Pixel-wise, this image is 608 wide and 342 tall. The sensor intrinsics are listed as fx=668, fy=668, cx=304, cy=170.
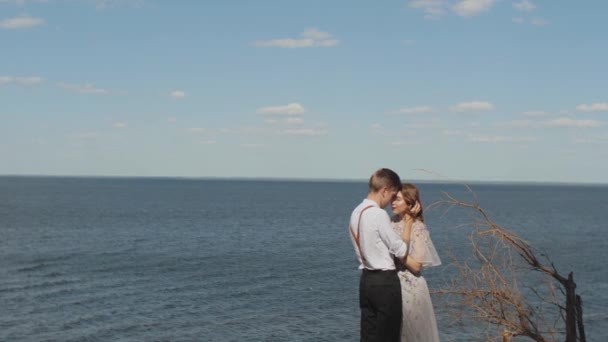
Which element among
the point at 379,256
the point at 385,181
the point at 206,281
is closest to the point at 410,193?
the point at 385,181

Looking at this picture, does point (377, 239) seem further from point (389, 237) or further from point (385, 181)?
point (385, 181)

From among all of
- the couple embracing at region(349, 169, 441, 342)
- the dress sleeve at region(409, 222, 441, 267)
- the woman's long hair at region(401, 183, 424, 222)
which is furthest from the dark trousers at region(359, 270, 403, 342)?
the woman's long hair at region(401, 183, 424, 222)

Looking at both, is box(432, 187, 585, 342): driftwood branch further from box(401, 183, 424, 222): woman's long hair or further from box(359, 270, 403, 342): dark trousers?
box(359, 270, 403, 342): dark trousers

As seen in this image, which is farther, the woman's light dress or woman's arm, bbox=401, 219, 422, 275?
the woman's light dress

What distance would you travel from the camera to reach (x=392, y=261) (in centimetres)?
488

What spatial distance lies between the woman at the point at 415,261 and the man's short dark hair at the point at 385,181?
230 mm

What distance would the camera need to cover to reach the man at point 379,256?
187 inches

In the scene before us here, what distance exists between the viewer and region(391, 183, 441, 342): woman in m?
→ 5.01

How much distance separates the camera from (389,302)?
4.91 m

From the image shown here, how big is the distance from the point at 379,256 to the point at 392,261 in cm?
13

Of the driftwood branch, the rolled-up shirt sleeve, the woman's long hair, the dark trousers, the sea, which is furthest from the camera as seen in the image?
the sea

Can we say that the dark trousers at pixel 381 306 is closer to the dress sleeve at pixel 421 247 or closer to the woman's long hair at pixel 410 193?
the dress sleeve at pixel 421 247

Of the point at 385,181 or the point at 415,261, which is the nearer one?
the point at 385,181

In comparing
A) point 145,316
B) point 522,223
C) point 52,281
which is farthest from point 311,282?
point 522,223
